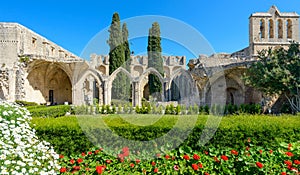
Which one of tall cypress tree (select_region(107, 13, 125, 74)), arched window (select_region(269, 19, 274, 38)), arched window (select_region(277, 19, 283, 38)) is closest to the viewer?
tall cypress tree (select_region(107, 13, 125, 74))

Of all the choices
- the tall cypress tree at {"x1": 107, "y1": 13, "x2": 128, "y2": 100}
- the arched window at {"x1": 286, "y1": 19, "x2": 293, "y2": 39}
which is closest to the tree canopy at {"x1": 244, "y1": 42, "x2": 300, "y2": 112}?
the tall cypress tree at {"x1": 107, "y1": 13, "x2": 128, "y2": 100}

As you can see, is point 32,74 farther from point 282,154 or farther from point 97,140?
point 282,154

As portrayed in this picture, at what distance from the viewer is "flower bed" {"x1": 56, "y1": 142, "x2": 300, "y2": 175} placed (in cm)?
320

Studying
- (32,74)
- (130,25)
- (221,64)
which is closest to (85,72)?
(32,74)

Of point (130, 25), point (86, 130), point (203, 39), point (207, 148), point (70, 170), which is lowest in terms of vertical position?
point (70, 170)

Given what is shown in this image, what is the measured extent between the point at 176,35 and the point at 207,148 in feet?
8.98

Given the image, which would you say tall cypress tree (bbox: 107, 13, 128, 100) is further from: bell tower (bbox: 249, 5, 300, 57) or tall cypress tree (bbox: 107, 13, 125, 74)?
bell tower (bbox: 249, 5, 300, 57)

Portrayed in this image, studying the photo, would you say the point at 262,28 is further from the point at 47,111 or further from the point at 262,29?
the point at 47,111

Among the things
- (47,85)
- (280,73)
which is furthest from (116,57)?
(280,73)

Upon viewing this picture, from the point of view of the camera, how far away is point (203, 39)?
4637mm

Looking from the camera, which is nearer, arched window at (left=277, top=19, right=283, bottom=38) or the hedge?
the hedge

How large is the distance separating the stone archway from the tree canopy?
53.6 ft

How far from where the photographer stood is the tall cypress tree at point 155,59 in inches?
823

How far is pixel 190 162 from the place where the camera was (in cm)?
340
